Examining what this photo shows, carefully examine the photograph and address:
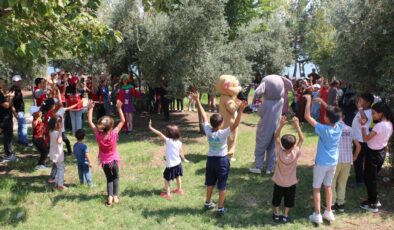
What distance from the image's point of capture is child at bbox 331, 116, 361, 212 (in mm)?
5945

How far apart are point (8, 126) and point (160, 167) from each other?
374 centimetres

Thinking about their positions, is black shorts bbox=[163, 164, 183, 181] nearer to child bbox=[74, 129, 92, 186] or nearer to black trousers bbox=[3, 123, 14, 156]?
child bbox=[74, 129, 92, 186]

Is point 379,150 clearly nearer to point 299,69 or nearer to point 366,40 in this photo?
point 366,40

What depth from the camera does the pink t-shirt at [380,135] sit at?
19.8 feet

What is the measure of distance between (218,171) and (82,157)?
282 cm

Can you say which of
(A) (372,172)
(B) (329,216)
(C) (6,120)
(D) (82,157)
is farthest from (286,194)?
(C) (6,120)

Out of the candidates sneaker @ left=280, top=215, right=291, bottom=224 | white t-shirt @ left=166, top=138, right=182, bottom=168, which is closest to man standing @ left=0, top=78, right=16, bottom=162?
white t-shirt @ left=166, top=138, right=182, bottom=168

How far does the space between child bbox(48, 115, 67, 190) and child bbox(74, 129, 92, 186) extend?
1.02ft

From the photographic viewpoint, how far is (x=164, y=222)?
5.70m

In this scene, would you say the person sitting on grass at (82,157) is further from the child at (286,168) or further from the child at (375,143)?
the child at (375,143)

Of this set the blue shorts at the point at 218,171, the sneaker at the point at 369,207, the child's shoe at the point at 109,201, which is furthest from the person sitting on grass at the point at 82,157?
the sneaker at the point at 369,207

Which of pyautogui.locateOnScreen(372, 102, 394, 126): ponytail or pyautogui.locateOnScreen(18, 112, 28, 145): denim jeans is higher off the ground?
pyautogui.locateOnScreen(372, 102, 394, 126): ponytail

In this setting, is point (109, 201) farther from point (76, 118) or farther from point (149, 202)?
point (76, 118)

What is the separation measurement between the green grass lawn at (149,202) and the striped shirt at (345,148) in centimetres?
87
